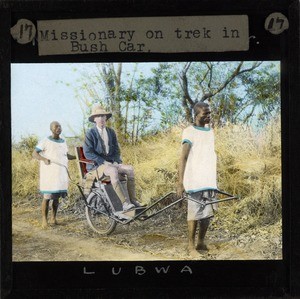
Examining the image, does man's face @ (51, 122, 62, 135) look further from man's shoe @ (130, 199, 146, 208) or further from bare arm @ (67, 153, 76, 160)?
man's shoe @ (130, 199, 146, 208)

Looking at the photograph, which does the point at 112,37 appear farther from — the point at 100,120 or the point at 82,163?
the point at 82,163

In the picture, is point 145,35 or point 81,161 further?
point 81,161

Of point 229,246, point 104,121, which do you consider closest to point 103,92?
point 104,121

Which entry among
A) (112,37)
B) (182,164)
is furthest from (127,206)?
(112,37)

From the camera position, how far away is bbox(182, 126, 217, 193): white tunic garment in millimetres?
5766

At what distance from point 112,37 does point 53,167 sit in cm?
101

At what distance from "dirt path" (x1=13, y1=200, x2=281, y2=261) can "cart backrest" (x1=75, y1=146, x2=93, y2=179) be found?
1.30 feet

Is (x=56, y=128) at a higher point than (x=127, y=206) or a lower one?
higher

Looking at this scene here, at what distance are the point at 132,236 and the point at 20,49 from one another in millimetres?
1535

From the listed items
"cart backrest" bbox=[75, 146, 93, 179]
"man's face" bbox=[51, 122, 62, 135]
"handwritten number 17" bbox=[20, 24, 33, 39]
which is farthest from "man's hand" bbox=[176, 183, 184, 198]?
"handwritten number 17" bbox=[20, 24, 33, 39]

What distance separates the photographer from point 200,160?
577 centimetres

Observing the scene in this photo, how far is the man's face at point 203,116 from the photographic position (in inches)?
227

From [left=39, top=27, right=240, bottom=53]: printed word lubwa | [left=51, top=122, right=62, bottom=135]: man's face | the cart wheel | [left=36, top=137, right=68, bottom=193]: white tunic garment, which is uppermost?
[left=39, top=27, right=240, bottom=53]: printed word lubwa
